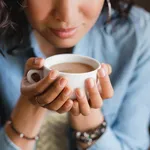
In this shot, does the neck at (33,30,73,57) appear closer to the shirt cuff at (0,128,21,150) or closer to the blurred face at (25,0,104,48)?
the blurred face at (25,0,104,48)

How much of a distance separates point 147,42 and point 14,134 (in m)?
0.51

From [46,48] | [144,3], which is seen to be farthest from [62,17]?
[144,3]

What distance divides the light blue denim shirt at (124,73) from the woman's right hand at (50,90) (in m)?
0.28

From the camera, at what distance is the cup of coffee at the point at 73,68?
0.68 meters

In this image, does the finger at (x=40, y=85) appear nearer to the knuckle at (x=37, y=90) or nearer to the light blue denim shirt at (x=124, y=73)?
the knuckle at (x=37, y=90)

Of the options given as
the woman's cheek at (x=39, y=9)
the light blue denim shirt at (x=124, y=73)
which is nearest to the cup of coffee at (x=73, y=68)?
the woman's cheek at (x=39, y=9)

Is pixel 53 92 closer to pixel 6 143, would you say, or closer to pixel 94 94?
pixel 94 94

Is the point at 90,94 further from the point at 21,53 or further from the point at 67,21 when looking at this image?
the point at 21,53

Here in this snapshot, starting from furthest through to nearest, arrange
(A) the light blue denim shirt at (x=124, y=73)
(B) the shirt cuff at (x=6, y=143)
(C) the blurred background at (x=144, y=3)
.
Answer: (C) the blurred background at (x=144, y=3) → (A) the light blue denim shirt at (x=124, y=73) → (B) the shirt cuff at (x=6, y=143)

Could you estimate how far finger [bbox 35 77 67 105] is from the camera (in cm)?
66

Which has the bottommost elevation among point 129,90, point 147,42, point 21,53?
point 129,90

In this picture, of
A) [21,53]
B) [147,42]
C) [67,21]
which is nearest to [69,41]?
[67,21]

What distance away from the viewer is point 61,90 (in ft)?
2.22

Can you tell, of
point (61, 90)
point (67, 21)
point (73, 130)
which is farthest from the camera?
point (73, 130)
